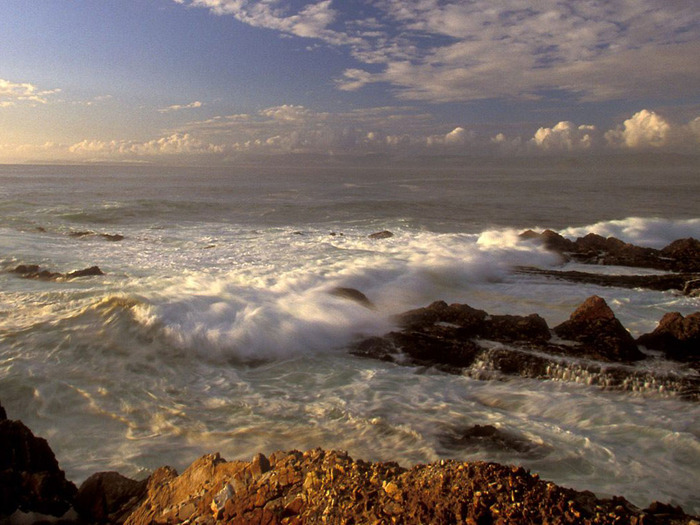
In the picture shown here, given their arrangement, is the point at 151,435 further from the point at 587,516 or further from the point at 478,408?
the point at 587,516

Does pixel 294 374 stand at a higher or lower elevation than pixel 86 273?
lower

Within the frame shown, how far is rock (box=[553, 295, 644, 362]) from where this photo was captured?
24.7 feet

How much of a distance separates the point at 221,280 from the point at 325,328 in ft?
13.3

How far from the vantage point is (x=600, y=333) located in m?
7.91

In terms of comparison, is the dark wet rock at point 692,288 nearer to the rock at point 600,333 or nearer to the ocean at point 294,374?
the ocean at point 294,374

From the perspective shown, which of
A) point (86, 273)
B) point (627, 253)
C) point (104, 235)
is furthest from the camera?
point (104, 235)

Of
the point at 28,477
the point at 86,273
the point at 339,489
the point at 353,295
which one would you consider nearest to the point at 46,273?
the point at 86,273

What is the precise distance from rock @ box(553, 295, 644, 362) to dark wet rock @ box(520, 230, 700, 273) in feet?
24.5

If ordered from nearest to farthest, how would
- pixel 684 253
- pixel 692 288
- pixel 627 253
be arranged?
pixel 692 288
pixel 684 253
pixel 627 253

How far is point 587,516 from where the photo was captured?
2822mm

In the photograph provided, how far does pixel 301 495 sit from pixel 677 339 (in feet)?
23.6

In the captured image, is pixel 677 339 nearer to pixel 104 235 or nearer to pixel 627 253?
pixel 627 253

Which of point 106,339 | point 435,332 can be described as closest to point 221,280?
point 106,339

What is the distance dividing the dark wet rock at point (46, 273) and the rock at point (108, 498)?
9.45 m
